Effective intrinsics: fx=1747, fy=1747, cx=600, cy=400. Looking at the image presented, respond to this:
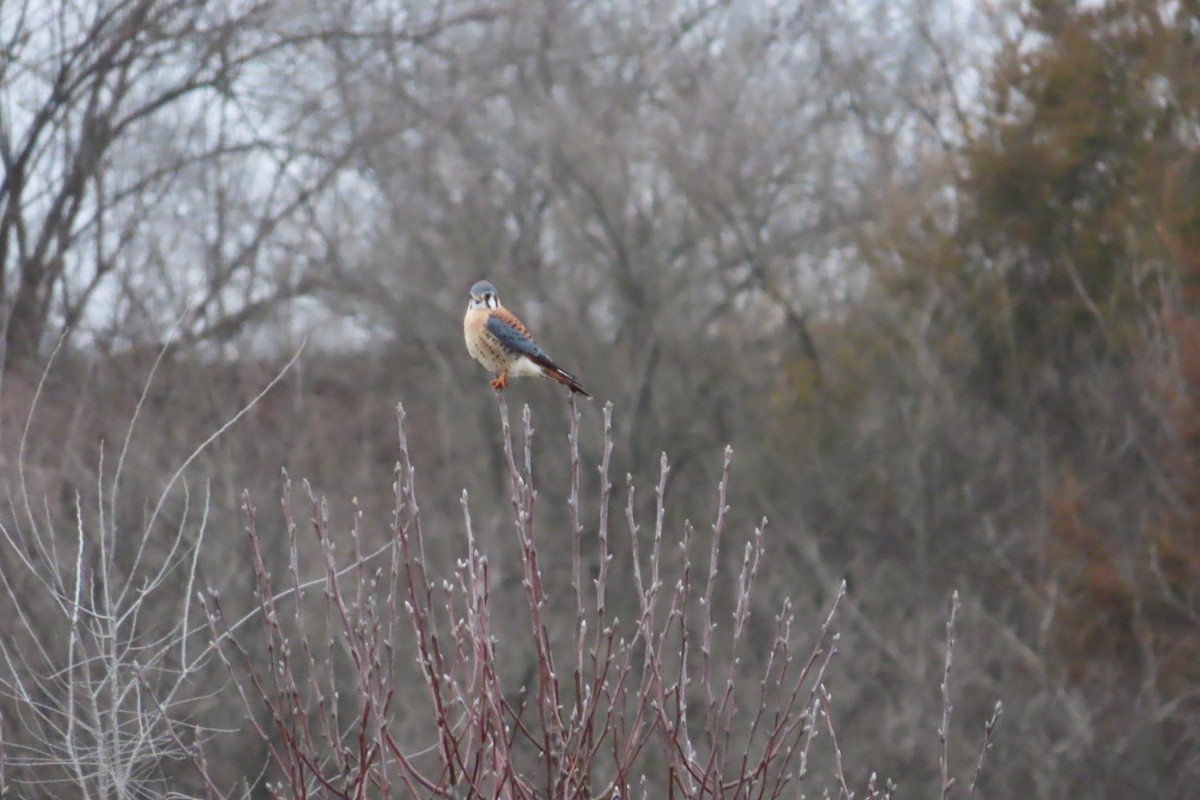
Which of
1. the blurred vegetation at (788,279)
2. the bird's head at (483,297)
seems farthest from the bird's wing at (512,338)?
the blurred vegetation at (788,279)

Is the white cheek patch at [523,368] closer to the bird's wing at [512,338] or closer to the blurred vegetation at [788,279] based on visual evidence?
the bird's wing at [512,338]

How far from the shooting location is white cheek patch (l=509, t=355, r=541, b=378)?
5820 millimetres

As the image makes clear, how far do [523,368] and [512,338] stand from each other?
0.54 ft

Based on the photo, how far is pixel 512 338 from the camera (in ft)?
19.6

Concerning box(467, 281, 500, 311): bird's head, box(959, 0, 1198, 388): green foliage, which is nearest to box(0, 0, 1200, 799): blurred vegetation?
box(959, 0, 1198, 388): green foliage

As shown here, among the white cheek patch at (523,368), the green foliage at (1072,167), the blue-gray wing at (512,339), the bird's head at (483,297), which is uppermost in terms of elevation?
the green foliage at (1072,167)

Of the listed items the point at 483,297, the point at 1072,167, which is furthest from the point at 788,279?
the point at 483,297

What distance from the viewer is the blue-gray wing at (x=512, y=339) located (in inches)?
235

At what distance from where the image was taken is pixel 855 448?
80.1ft

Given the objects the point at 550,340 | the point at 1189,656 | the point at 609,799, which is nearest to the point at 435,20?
the point at 550,340

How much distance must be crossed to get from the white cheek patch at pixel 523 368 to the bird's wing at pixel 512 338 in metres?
0.04

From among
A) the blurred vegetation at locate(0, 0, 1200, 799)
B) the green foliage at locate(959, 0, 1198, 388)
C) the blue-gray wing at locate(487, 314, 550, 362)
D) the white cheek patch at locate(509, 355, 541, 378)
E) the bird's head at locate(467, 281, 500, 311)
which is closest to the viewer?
the white cheek patch at locate(509, 355, 541, 378)

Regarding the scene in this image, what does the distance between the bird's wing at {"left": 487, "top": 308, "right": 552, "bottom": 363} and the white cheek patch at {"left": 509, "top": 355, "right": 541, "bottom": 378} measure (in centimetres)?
4

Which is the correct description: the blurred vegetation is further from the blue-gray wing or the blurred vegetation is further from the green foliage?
the blue-gray wing
